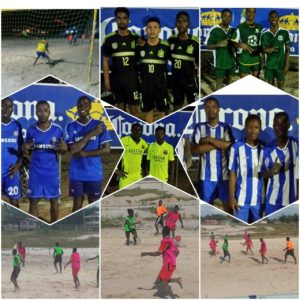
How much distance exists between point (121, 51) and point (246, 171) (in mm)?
1024

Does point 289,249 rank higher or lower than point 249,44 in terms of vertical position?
lower

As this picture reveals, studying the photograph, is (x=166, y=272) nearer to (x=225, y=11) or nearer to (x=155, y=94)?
(x=155, y=94)

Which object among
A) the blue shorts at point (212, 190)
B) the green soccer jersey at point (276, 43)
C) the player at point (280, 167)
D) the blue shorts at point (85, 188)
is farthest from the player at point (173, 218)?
the green soccer jersey at point (276, 43)

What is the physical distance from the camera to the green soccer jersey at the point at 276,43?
4.38 meters

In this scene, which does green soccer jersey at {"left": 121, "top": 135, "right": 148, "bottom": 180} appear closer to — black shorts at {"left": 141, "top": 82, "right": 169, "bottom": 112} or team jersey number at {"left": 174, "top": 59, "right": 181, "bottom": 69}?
black shorts at {"left": 141, "top": 82, "right": 169, "bottom": 112}

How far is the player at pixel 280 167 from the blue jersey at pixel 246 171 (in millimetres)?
45

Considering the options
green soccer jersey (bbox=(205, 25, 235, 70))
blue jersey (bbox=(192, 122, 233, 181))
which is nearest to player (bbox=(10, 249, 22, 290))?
blue jersey (bbox=(192, 122, 233, 181))

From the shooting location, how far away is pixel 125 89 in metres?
4.34

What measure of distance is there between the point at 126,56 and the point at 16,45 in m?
0.64

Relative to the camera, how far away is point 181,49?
4.33 metres

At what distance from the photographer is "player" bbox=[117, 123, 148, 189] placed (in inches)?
171

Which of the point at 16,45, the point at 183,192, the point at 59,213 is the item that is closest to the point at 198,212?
the point at 183,192

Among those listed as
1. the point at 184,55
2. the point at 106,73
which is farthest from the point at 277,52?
the point at 106,73

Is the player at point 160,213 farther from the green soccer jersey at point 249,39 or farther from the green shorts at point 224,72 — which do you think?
the green soccer jersey at point 249,39
